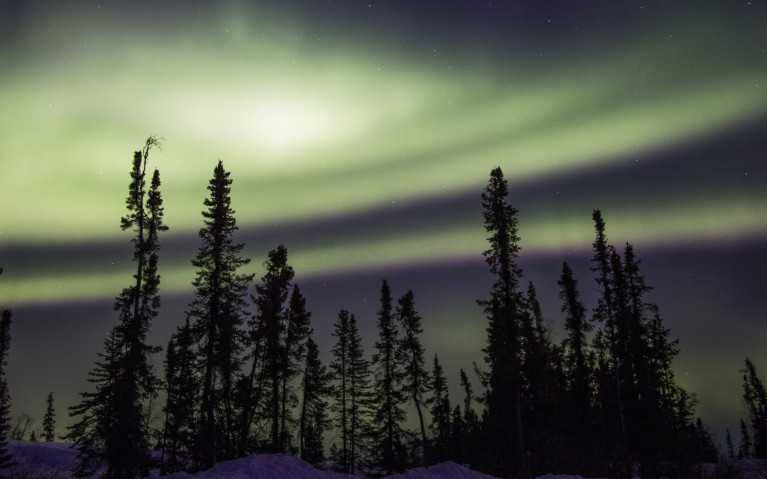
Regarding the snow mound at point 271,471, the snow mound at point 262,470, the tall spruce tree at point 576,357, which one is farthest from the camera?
the tall spruce tree at point 576,357

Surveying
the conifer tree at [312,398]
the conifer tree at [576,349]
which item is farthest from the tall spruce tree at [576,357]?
the conifer tree at [312,398]

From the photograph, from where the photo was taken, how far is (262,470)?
15125mm

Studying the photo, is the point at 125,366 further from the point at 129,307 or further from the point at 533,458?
the point at 533,458

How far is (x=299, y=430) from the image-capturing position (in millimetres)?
44000

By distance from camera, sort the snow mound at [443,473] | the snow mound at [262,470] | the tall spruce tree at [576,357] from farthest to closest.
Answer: the tall spruce tree at [576,357]
the snow mound at [443,473]
the snow mound at [262,470]

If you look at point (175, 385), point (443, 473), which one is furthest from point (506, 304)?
point (175, 385)

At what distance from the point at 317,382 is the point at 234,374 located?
50.7 feet

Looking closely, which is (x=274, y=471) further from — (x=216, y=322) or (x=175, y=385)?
(x=175, y=385)

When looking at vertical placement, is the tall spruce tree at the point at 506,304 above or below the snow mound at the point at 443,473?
above

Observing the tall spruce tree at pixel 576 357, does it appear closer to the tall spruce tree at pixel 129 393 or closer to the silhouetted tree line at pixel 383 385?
the silhouetted tree line at pixel 383 385

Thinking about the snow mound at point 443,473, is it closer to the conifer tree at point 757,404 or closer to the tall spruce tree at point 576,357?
the tall spruce tree at point 576,357

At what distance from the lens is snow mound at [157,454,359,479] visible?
14.4m

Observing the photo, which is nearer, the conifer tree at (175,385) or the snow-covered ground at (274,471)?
the snow-covered ground at (274,471)

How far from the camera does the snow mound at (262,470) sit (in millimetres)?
14367
